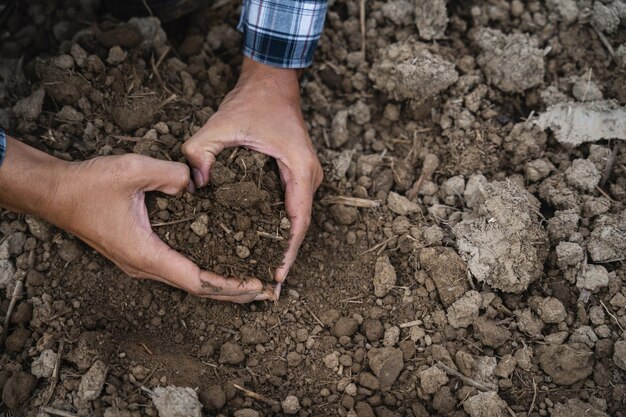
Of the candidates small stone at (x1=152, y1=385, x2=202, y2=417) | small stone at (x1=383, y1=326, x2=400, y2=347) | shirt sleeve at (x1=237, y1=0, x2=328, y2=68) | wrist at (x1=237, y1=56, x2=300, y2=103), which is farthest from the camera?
wrist at (x1=237, y1=56, x2=300, y2=103)

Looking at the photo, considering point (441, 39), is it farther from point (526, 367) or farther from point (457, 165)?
point (526, 367)

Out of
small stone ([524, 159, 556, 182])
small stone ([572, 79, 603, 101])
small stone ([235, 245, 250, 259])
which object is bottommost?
small stone ([235, 245, 250, 259])

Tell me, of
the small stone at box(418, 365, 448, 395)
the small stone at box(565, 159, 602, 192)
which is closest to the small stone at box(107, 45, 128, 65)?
the small stone at box(418, 365, 448, 395)

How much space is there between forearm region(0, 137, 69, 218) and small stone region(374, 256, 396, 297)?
117 cm

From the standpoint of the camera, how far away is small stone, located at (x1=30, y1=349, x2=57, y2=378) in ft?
6.32

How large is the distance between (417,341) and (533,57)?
129 centimetres

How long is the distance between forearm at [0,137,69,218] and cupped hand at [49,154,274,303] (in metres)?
0.02

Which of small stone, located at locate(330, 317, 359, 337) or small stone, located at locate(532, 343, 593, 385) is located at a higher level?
small stone, located at locate(532, 343, 593, 385)

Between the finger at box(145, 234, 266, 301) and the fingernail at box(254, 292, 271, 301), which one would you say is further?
the fingernail at box(254, 292, 271, 301)

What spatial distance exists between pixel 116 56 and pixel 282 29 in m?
0.70

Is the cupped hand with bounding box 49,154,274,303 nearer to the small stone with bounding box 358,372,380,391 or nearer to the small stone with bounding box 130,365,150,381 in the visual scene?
the small stone with bounding box 130,365,150,381

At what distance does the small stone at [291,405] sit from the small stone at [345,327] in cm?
28

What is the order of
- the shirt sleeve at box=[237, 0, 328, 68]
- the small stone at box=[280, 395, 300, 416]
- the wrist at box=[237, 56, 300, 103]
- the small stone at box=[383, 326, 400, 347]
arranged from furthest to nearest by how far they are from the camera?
1. the wrist at box=[237, 56, 300, 103]
2. the shirt sleeve at box=[237, 0, 328, 68]
3. the small stone at box=[383, 326, 400, 347]
4. the small stone at box=[280, 395, 300, 416]

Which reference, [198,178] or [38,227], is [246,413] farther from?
[38,227]
